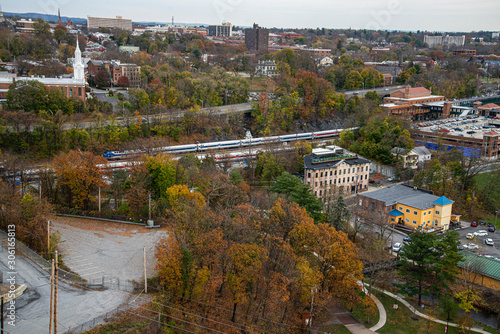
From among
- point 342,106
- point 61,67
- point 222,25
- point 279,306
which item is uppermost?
point 222,25

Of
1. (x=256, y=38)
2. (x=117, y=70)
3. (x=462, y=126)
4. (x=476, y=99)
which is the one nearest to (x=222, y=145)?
(x=117, y=70)

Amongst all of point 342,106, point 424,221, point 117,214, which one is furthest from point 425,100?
point 117,214

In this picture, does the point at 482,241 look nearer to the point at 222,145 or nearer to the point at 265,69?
the point at 222,145

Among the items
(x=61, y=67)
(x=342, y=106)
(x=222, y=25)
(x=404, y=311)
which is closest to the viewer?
(x=404, y=311)

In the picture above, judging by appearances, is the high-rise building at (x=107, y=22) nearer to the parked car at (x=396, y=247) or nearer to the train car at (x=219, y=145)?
the train car at (x=219, y=145)

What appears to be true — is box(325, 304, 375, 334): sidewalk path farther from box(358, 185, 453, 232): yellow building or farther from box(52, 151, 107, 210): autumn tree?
box(52, 151, 107, 210): autumn tree

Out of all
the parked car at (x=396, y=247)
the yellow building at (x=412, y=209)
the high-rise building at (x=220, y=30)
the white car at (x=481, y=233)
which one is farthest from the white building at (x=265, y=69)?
the high-rise building at (x=220, y=30)

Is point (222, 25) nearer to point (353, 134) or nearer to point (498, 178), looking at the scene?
point (353, 134)

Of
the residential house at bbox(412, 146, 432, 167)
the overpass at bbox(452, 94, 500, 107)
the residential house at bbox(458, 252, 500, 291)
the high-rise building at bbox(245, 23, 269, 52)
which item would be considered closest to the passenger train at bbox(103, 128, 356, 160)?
the residential house at bbox(412, 146, 432, 167)
